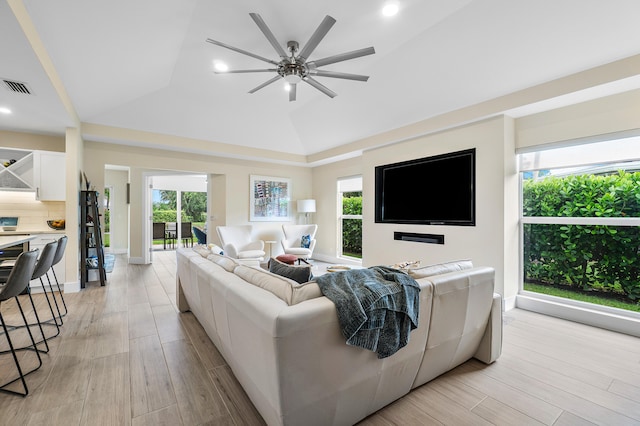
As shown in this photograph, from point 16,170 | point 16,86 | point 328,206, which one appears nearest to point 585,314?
point 328,206

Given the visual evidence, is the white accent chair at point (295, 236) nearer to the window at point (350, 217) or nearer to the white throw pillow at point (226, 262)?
the window at point (350, 217)

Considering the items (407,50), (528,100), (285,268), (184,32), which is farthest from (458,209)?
(184,32)

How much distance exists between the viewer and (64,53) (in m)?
2.84

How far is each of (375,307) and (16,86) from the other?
3945mm

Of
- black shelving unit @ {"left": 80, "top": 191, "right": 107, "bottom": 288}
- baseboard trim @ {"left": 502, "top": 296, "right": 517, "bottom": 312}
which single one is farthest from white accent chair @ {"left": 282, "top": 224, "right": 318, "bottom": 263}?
baseboard trim @ {"left": 502, "top": 296, "right": 517, "bottom": 312}

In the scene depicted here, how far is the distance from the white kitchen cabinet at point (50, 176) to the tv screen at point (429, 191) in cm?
496

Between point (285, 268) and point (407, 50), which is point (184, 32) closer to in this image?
point (407, 50)

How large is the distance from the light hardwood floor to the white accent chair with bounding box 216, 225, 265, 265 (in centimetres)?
213

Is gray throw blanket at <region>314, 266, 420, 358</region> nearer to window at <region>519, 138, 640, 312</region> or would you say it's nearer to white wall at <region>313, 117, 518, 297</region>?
white wall at <region>313, 117, 518, 297</region>

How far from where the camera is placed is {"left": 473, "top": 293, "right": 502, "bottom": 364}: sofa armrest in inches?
89.7

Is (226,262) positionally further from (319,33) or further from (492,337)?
(492,337)

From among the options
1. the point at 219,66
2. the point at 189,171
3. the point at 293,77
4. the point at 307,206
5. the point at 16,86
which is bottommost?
the point at 307,206

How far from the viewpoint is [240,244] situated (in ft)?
18.7

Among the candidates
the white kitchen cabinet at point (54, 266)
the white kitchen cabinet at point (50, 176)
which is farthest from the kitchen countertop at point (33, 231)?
the white kitchen cabinet at point (50, 176)
